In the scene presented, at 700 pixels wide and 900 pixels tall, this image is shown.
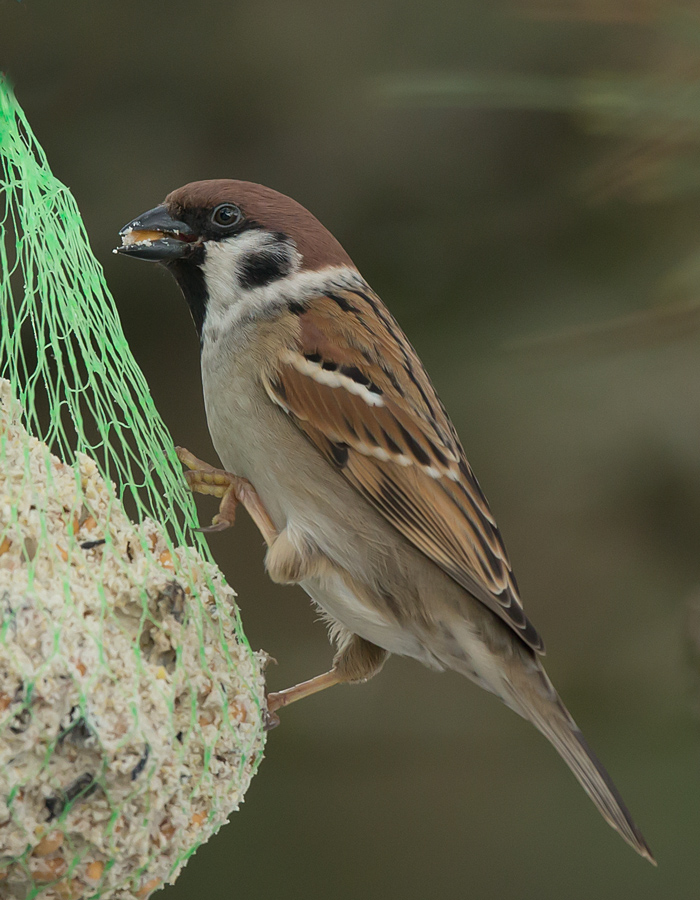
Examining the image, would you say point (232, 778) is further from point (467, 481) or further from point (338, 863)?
point (338, 863)

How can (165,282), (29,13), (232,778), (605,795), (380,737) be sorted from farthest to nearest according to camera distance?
(380,737) → (165,282) → (29,13) → (605,795) → (232,778)

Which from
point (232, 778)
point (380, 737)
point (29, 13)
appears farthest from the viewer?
point (380, 737)

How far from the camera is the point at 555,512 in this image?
3.72 m

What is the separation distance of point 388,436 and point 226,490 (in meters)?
0.33

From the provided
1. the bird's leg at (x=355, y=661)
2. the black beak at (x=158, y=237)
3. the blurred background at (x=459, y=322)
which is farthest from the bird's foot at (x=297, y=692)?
the blurred background at (x=459, y=322)

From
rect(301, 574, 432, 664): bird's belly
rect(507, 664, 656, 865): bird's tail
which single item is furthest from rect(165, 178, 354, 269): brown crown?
rect(507, 664, 656, 865): bird's tail

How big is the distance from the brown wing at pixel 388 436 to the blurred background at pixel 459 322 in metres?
0.63

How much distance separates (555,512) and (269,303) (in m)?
1.71

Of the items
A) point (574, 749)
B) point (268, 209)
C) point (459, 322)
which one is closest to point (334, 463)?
point (268, 209)

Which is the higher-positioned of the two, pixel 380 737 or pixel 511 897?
pixel 380 737

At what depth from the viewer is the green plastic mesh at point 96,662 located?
154 centimetres

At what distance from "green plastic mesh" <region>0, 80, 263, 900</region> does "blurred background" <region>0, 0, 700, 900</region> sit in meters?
1.26

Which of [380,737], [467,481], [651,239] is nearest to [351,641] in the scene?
[467,481]

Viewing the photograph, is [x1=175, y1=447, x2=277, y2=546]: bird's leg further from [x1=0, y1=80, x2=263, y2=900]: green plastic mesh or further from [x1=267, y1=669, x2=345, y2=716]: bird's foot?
[x1=267, y1=669, x2=345, y2=716]: bird's foot
